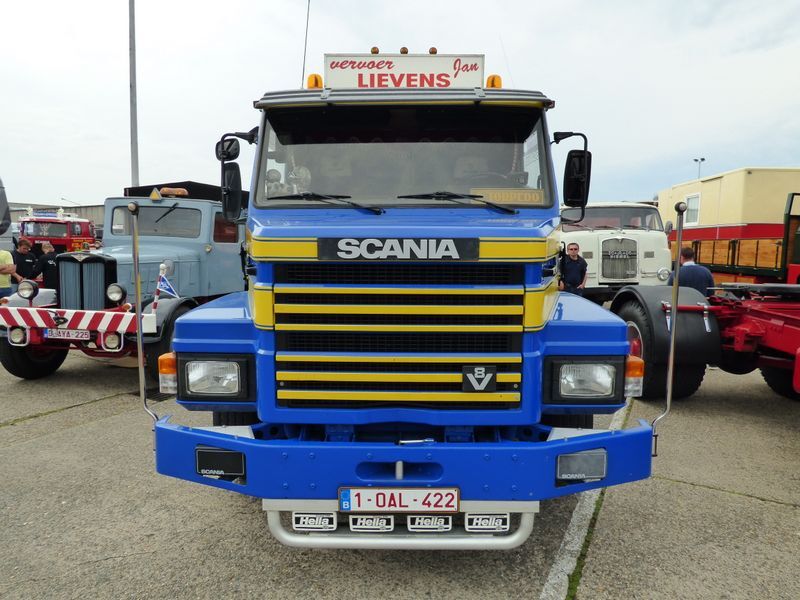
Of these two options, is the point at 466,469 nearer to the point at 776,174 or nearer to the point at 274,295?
the point at 274,295

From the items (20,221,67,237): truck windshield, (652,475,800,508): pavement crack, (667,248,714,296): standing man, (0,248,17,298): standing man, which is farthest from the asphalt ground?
(20,221,67,237): truck windshield

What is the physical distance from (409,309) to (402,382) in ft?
1.21

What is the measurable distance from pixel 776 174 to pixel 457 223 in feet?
36.0

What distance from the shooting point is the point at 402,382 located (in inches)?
110

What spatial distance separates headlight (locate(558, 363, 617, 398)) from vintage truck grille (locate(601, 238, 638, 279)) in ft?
27.3

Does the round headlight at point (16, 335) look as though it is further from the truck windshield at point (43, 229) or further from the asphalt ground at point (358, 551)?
the truck windshield at point (43, 229)

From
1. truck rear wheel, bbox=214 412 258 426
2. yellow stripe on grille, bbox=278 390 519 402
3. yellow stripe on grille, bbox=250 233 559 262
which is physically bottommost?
truck rear wheel, bbox=214 412 258 426

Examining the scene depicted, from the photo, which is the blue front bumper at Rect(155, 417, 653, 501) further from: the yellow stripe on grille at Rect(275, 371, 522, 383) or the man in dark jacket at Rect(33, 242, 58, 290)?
the man in dark jacket at Rect(33, 242, 58, 290)

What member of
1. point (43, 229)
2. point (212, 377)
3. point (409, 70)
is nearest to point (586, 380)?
point (212, 377)

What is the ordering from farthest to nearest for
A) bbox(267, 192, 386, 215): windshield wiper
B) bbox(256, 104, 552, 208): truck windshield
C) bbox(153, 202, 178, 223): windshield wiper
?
bbox(153, 202, 178, 223): windshield wiper, bbox(256, 104, 552, 208): truck windshield, bbox(267, 192, 386, 215): windshield wiper

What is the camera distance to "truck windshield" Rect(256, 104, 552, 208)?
336 cm

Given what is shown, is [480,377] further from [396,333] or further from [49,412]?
[49,412]

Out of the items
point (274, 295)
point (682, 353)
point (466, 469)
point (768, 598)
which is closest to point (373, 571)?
point (466, 469)

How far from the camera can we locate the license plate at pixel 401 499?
2668mm
